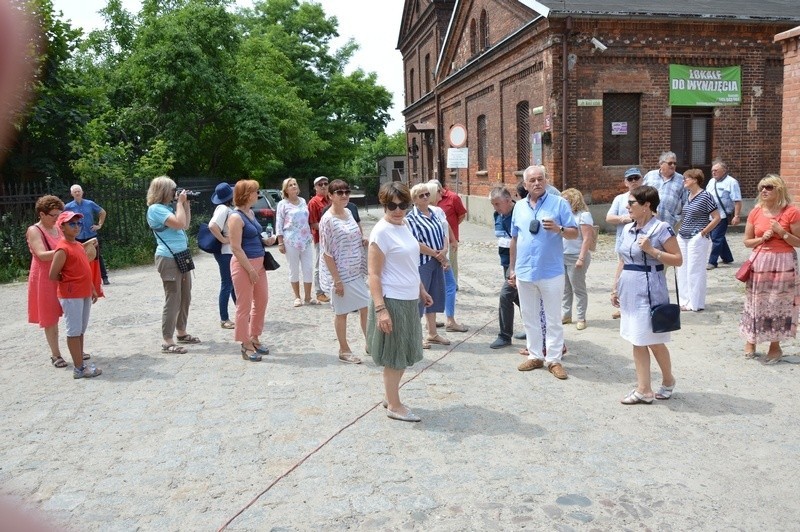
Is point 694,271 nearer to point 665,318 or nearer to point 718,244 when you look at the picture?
point 665,318

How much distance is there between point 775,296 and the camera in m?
6.56

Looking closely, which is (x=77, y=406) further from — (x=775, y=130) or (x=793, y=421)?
(x=775, y=130)

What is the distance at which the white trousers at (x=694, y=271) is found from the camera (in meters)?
8.80

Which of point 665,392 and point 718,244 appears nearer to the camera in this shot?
point 665,392

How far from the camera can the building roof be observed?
58.9 ft

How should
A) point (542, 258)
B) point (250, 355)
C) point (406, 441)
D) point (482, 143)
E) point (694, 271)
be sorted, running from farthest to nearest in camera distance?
point (482, 143)
point (694, 271)
point (250, 355)
point (542, 258)
point (406, 441)

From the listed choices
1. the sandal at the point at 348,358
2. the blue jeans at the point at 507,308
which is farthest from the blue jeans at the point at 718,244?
the sandal at the point at 348,358

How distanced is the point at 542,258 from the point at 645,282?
3.65 ft

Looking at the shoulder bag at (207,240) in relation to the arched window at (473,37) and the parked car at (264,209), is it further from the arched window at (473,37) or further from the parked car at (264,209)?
the arched window at (473,37)

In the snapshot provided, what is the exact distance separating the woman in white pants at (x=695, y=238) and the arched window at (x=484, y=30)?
673 inches

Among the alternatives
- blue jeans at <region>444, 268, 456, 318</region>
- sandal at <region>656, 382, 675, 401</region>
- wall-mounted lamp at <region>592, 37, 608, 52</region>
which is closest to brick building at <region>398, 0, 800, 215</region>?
wall-mounted lamp at <region>592, 37, 608, 52</region>

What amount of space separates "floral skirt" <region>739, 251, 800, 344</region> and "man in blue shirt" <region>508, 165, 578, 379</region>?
189cm

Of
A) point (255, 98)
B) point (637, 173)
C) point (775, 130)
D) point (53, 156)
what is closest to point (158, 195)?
point (637, 173)

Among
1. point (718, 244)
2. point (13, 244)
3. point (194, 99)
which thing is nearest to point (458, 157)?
point (718, 244)
